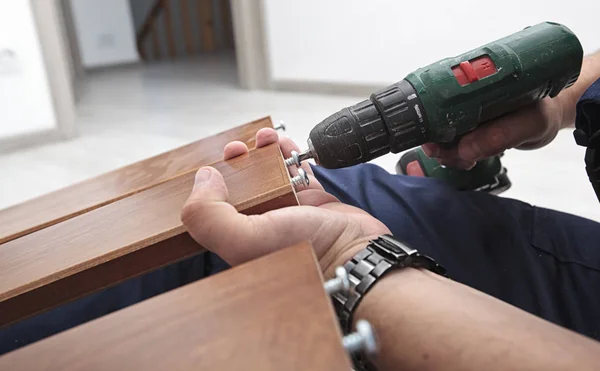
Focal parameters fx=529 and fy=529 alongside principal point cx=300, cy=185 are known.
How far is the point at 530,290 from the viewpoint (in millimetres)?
550

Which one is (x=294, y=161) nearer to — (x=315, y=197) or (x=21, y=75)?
(x=315, y=197)

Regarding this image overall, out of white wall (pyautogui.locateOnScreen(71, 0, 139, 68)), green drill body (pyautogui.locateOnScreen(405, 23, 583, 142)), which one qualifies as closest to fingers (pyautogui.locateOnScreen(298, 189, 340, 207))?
green drill body (pyautogui.locateOnScreen(405, 23, 583, 142))

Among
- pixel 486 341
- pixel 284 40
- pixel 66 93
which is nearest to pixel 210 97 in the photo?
pixel 284 40

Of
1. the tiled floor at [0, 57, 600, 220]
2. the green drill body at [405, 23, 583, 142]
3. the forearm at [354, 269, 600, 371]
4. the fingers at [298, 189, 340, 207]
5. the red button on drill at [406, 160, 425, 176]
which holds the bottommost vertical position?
the tiled floor at [0, 57, 600, 220]

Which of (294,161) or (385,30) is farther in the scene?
(385,30)

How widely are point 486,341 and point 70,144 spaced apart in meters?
1.95

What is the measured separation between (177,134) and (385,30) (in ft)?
3.05

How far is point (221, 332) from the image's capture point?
27 cm

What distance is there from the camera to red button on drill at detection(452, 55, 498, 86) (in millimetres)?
576

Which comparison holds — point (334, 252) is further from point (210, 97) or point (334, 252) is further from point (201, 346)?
point (210, 97)

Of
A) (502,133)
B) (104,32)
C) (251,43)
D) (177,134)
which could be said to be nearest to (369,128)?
(502,133)

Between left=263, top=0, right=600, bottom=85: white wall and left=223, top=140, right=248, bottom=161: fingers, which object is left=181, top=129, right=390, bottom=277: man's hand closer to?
left=223, top=140, right=248, bottom=161: fingers

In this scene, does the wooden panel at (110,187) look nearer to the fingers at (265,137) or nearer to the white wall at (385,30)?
the fingers at (265,137)

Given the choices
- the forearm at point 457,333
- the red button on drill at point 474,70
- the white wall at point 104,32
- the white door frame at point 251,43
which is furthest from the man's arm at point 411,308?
the white wall at point 104,32
